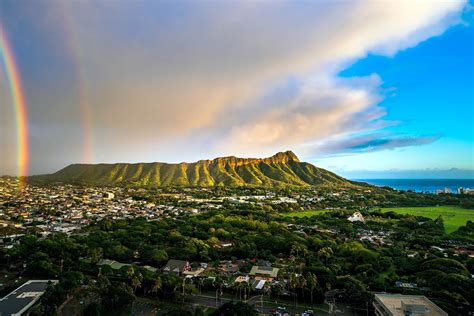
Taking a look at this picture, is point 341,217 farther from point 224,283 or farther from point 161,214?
point 224,283

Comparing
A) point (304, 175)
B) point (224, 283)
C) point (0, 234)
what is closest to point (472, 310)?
point (224, 283)

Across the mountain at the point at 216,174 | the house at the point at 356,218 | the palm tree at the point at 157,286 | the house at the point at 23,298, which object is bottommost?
the house at the point at 23,298

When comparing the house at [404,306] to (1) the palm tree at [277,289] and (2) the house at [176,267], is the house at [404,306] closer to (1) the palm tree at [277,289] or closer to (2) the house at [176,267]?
(1) the palm tree at [277,289]

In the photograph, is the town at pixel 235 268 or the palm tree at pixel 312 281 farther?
the palm tree at pixel 312 281

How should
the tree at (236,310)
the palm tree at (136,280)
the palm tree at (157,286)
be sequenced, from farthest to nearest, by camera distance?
the palm tree at (136,280) → the palm tree at (157,286) → the tree at (236,310)

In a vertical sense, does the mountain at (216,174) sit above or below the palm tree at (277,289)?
above

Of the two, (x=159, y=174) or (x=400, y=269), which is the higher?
(x=159, y=174)

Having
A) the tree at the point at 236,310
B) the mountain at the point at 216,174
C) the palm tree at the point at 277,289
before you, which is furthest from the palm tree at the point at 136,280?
the mountain at the point at 216,174

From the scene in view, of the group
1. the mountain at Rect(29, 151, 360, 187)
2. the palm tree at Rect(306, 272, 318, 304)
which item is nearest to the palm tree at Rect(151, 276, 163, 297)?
the palm tree at Rect(306, 272, 318, 304)
